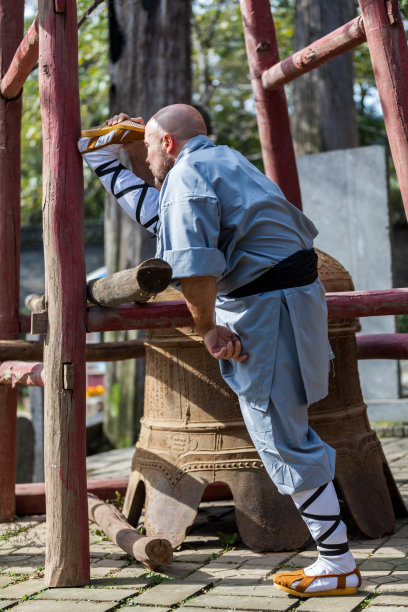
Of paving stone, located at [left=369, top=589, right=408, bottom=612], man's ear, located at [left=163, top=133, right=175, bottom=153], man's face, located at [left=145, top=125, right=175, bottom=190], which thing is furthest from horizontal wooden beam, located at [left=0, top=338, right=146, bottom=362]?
paving stone, located at [left=369, top=589, right=408, bottom=612]

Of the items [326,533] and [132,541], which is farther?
[132,541]

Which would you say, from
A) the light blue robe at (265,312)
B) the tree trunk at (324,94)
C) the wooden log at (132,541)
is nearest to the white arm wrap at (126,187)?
the light blue robe at (265,312)

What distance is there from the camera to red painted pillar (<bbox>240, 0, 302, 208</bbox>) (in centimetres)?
451

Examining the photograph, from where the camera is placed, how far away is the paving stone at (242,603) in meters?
2.90

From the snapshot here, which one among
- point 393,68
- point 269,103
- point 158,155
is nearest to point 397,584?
point 158,155

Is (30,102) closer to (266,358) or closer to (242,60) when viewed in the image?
(242,60)

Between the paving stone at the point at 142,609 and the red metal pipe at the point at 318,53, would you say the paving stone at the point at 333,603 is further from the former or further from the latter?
the red metal pipe at the point at 318,53

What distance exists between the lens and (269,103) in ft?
14.9

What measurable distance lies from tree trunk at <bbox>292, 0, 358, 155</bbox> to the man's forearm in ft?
23.0

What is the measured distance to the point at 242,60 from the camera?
58.3 feet

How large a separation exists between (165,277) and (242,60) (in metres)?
15.7

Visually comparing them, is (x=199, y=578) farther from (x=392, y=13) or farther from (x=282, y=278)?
(x=392, y=13)

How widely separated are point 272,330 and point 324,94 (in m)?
7.29

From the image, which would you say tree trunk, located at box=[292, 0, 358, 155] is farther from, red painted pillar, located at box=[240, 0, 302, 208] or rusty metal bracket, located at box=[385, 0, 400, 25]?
rusty metal bracket, located at box=[385, 0, 400, 25]
